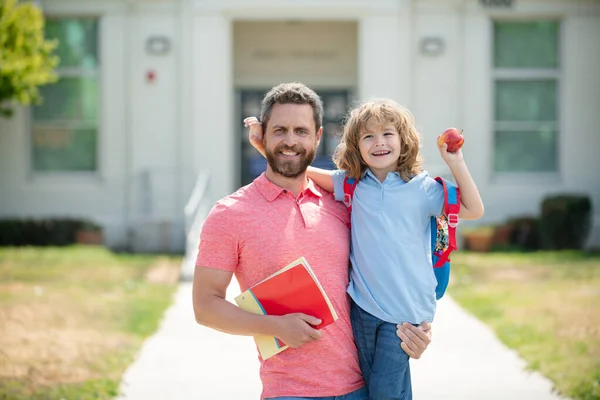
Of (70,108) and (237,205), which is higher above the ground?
(70,108)

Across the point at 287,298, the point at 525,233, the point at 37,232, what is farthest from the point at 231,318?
the point at 525,233

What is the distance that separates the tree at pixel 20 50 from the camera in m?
11.4

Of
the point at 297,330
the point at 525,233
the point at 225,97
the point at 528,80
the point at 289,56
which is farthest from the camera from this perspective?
the point at 289,56

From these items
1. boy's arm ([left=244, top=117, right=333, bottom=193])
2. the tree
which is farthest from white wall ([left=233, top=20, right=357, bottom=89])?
boy's arm ([left=244, top=117, right=333, bottom=193])

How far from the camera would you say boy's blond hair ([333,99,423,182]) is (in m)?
3.09

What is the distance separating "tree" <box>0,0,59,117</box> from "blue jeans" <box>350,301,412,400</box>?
9649 mm

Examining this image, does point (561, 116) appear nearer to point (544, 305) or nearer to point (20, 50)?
point (544, 305)

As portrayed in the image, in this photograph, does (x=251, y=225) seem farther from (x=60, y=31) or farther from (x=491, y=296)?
(x=60, y=31)

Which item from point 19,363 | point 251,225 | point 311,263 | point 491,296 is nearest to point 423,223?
point 311,263

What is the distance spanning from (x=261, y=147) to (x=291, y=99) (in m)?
0.25

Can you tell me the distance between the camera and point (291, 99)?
2.95 m

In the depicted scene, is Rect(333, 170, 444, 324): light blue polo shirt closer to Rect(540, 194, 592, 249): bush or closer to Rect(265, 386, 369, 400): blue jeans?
Rect(265, 386, 369, 400): blue jeans

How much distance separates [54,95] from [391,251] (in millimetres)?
11863

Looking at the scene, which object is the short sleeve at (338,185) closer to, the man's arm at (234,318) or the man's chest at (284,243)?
the man's chest at (284,243)
